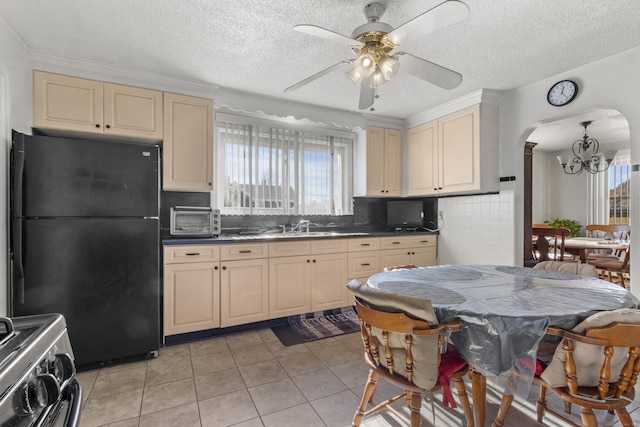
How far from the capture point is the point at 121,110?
2.71 meters

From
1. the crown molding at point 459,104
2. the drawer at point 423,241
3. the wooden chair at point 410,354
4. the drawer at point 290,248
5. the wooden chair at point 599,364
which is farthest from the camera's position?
the drawer at point 423,241

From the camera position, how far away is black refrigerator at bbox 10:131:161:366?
2119mm

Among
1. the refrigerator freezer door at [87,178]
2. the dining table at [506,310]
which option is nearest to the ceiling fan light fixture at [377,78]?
the dining table at [506,310]

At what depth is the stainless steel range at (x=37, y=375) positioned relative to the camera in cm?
59

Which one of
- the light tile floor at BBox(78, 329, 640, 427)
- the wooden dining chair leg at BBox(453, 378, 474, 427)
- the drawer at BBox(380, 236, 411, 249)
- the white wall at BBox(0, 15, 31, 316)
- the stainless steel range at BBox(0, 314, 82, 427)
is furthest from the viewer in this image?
the drawer at BBox(380, 236, 411, 249)

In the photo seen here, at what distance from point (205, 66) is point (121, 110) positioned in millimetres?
812

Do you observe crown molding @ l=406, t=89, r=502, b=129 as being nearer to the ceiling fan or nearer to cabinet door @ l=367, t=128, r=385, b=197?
cabinet door @ l=367, t=128, r=385, b=197

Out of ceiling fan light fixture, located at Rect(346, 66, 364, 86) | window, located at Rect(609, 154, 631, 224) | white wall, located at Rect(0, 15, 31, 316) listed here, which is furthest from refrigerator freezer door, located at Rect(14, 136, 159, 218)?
window, located at Rect(609, 154, 631, 224)

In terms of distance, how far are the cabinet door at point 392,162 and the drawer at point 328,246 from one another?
111 centimetres

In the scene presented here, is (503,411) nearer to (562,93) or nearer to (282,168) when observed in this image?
(562,93)

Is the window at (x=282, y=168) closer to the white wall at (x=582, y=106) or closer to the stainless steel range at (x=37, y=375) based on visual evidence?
the white wall at (x=582, y=106)

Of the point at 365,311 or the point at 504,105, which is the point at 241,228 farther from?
the point at 504,105

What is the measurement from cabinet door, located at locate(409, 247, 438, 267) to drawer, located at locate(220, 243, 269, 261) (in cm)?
189

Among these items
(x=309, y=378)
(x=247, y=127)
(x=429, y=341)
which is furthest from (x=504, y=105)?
(x=309, y=378)
